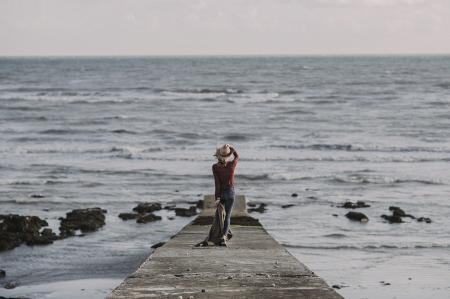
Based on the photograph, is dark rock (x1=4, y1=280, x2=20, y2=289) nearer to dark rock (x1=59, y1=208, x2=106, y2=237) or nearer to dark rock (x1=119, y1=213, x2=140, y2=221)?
dark rock (x1=59, y1=208, x2=106, y2=237)

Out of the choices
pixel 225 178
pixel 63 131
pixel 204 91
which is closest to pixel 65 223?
pixel 225 178

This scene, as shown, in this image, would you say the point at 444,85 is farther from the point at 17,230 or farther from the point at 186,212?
the point at 17,230

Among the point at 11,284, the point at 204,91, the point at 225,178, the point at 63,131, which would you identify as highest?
the point at 225,178

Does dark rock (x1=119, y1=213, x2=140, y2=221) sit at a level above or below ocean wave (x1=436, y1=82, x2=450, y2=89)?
below

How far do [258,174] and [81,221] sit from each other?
12730 millimetres

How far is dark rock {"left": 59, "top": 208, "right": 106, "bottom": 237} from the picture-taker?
73.7 feet

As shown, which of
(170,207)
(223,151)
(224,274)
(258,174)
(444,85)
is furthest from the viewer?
(444,85)

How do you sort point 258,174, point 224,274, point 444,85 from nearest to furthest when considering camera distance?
point 224,274, point 258,174, point 444,85

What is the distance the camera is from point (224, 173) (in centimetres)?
1363

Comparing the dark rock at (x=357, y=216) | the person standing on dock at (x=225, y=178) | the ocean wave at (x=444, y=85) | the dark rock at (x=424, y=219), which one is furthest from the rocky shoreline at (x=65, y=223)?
the ocean wave at (x=444, y=85)

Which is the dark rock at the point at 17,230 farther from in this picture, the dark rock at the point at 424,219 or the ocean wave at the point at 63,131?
the ocean wave at the point at 63,131

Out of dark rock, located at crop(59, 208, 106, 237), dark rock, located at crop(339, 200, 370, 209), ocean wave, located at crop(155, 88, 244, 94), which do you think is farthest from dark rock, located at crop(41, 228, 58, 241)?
ocean wave, located at crop(155, 88, 244, 94)

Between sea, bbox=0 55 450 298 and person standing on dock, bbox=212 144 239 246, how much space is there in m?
3.24

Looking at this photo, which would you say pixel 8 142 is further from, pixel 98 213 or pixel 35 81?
pixel 35 81
